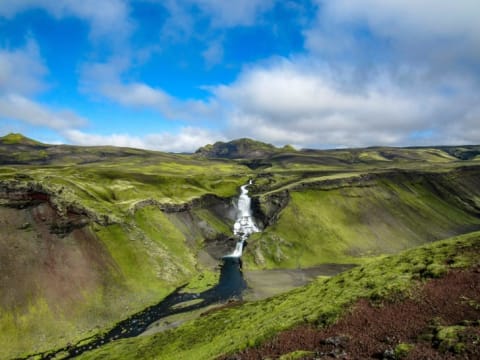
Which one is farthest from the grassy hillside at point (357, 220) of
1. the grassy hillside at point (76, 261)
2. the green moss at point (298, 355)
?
the green moss at point (298, 355)

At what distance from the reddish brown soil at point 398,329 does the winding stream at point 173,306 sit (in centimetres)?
4428

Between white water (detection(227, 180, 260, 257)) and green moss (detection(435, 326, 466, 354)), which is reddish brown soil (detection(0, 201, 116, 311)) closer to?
white water (detection(227, 180, 260, 257))

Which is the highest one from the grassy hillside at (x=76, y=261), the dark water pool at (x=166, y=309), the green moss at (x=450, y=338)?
the green moss at (x=450, y=338)

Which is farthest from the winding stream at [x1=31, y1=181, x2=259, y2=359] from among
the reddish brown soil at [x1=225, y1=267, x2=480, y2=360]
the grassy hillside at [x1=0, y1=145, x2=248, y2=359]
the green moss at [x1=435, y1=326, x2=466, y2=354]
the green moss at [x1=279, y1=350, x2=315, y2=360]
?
the green moss at [x1=435, y1=326, x2=466, y2=354]

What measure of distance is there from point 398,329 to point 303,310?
546 inches

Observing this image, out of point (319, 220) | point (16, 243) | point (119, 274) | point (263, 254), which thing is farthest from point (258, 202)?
point (16, 243)

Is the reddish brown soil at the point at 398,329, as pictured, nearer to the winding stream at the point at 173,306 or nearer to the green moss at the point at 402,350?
the green moss at the point at 402,350

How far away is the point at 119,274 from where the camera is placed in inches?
3238

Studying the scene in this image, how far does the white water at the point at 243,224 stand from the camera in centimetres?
12912

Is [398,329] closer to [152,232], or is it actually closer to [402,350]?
[402,350]

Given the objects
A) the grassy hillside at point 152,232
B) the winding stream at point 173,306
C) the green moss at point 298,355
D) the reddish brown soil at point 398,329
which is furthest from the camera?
the grassy hillside at point 152,232

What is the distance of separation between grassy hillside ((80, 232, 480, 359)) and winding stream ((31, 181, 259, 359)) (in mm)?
6113

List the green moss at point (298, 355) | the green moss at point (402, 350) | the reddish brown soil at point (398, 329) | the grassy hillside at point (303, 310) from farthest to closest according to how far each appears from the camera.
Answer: the grassy hillside at point (303, 310), the green moss at point (298, 355), the reddish brown soil at point (398, 329), the green moss at point (402, 350)

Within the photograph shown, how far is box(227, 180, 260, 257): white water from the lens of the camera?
12912 cm
